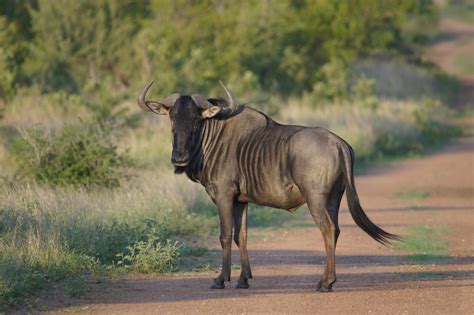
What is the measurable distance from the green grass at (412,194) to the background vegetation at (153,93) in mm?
3239

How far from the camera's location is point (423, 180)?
21016mm

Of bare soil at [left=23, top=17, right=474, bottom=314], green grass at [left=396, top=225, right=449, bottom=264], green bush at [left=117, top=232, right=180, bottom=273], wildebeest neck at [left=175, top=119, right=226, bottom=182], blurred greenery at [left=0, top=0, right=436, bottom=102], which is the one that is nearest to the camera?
bare soil at [left=23, top=17, right=474, bottom=314]

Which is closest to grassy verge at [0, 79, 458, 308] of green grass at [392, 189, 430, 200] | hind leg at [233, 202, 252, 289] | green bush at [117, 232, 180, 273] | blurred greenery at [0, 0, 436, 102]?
A: green bush at [117, 232, 180, 273]

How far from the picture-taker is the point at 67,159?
15648 mm

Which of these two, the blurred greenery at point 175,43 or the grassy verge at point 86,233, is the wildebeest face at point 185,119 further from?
the blurred greenery at point 175,43

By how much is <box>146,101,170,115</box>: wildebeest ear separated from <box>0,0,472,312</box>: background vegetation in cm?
145

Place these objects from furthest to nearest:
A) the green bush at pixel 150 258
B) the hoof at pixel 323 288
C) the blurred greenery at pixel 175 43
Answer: the blurred greenery at pixel 175 43 → the green bush at pixel 150 258 → the hoof at pixel 323 288

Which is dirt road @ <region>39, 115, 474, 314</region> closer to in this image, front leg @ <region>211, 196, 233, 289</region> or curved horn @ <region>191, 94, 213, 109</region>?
front leg @ <region>211, 196, 233, 289</region>

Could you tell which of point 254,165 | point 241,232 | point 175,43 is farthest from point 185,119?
point 175,43

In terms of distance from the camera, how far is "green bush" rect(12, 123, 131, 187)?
15.5m

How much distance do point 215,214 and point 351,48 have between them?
90.2 feet

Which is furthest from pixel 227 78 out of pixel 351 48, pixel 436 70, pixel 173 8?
pixel 436 70

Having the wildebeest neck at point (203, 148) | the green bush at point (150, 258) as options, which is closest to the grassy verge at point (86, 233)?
the green bush at point (150, 258)

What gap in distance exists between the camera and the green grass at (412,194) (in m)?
18.4
